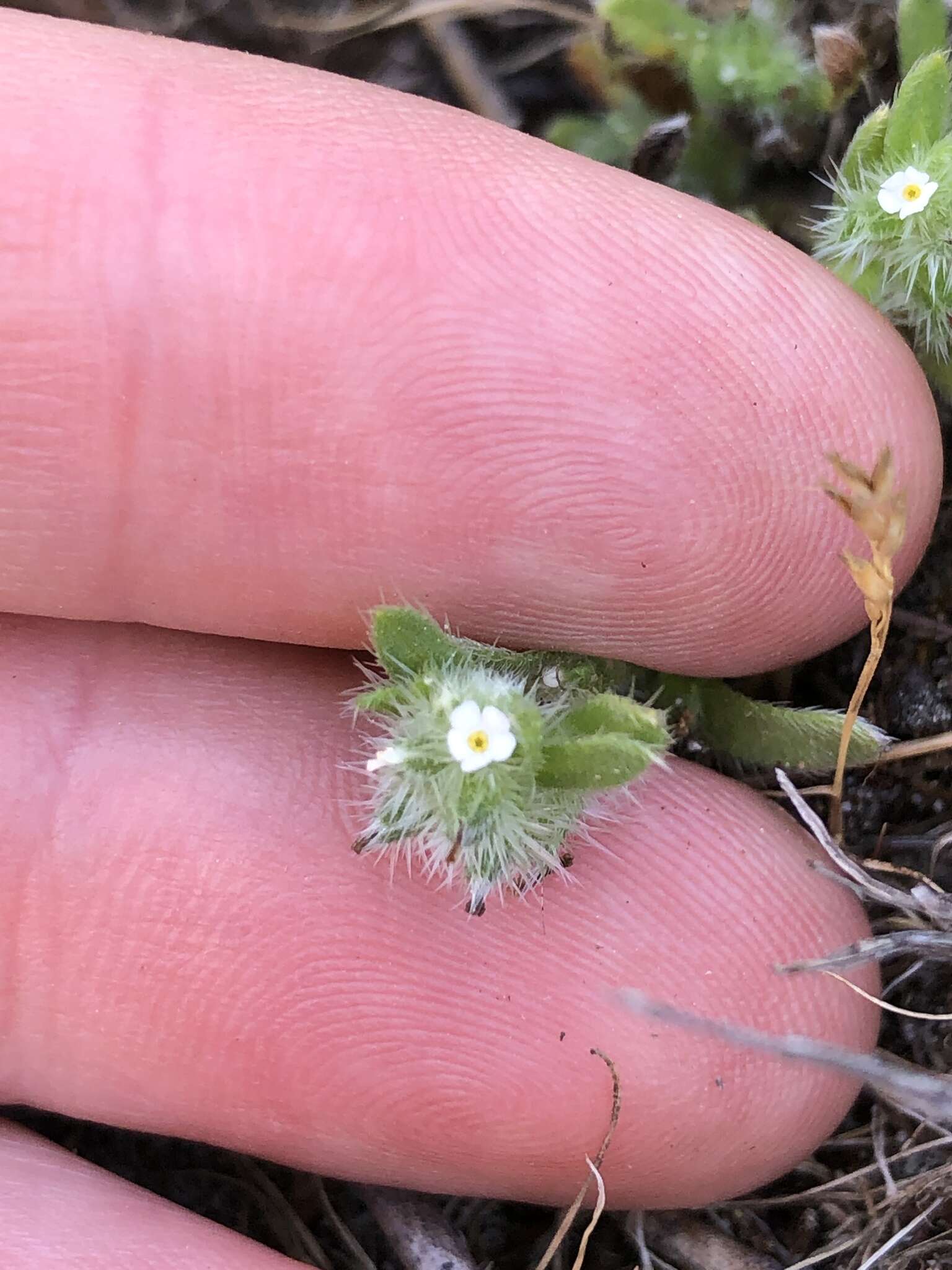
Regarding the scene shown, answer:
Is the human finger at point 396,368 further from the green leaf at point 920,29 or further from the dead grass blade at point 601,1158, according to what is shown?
the dead grass blade at point 601,1158

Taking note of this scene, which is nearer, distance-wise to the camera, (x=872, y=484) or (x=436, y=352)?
(x=872, y=484)

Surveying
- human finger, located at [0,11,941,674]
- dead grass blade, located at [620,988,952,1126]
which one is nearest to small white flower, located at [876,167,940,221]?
human finger, located at [0,11,941,674]

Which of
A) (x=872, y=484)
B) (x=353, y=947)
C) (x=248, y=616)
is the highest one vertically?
(x=872, y=484)

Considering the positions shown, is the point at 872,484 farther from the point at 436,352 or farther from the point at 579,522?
the point at 436,352

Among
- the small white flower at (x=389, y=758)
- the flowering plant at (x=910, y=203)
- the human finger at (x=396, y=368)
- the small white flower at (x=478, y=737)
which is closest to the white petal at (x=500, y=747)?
the small white flower at (x=478, y=737)

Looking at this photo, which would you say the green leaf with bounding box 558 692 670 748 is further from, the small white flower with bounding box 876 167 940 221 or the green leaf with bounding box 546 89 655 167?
the green leaf with bounding box 546 89 655 167

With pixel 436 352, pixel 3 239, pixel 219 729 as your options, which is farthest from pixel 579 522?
pixel 3 239
